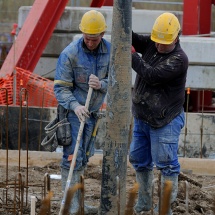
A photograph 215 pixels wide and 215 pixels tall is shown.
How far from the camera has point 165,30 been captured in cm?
708

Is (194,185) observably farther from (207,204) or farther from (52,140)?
(52,140)

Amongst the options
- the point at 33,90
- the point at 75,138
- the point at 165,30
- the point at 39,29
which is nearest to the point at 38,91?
the point at 33,90

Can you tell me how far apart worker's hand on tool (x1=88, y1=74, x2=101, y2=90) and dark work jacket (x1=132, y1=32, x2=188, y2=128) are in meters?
0.32

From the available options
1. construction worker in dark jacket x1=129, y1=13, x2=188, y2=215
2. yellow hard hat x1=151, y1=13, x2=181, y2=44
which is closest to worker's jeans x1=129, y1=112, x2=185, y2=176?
construction worker in dark jacket x1=129, y1=13, x2=188, y2=215

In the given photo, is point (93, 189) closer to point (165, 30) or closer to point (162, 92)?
point (162, 92)

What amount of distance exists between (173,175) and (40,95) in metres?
5.12

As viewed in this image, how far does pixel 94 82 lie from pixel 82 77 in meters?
0.29

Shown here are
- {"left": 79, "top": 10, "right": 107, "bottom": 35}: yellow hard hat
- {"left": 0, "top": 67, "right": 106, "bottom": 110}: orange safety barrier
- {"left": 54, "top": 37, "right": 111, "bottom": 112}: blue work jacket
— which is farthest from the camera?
{"left": 0, "top": 67, "right": 106, "bottom": 110}: orange safety barrier

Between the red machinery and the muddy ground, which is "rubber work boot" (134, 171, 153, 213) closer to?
the muddy ground

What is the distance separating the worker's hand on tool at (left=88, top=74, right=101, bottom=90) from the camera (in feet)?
23.2

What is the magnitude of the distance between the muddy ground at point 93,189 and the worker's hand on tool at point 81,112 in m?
0.60

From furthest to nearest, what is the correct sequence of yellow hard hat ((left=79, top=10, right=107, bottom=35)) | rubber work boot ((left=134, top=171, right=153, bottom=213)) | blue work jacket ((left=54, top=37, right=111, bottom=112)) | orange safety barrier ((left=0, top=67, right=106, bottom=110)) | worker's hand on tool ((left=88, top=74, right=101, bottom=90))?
1. orange safety barrier ((left=0, top=67, right=106, bottom=110))
2. rubber work boot ((left=134, top=171, right=153, bottom=213))
3. blue work jacket ((left=54, top=37, right=111, bottom=112))
4. yellow hard hat ((left=79, top=10, right=107, bottom=35))
5. worker's hand on tool ((left=88, top=74, right=101, bottom=90))

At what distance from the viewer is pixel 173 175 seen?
23.8 feet

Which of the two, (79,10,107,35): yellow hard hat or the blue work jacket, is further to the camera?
the blue work jacket
